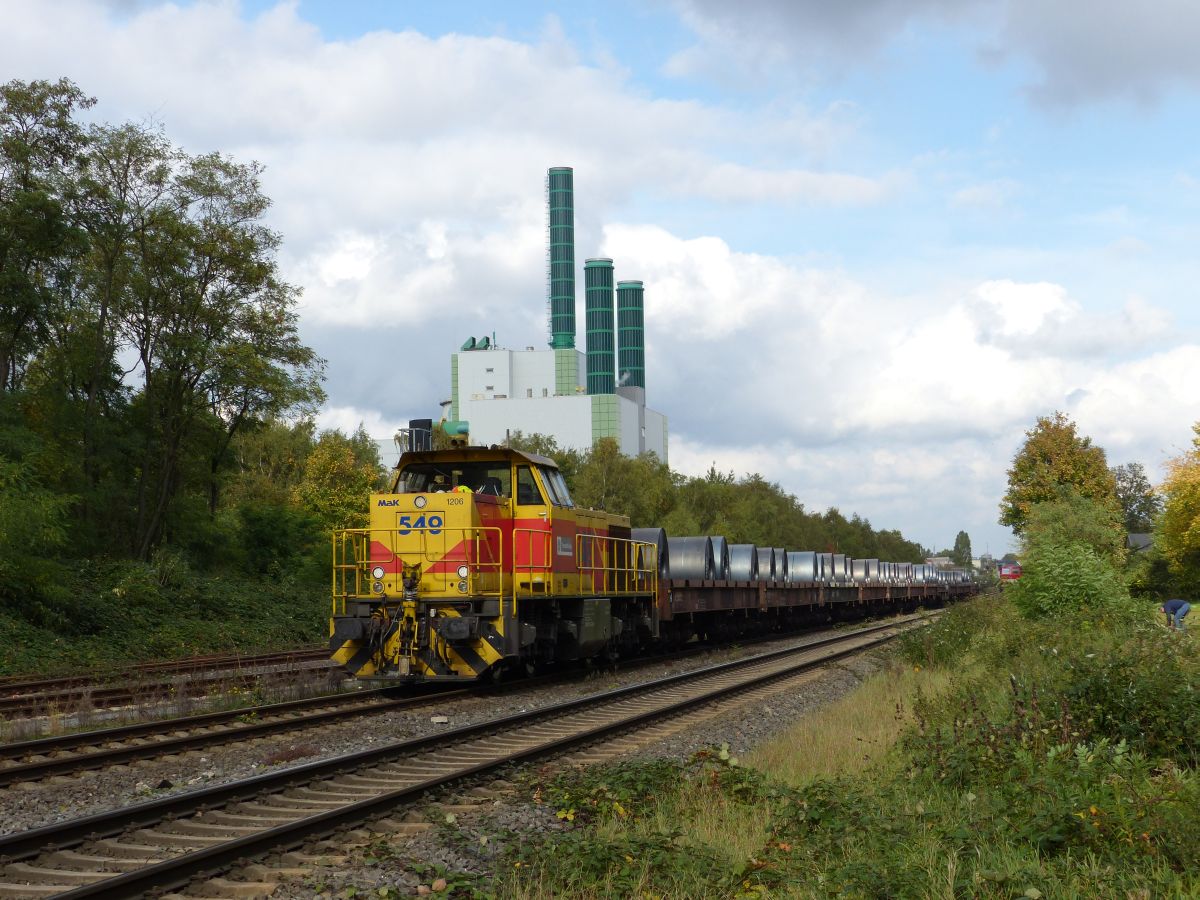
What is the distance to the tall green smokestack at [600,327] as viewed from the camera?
115312 millimetres

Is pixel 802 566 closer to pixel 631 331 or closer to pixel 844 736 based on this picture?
pixel 844 736

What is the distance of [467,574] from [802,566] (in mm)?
21563

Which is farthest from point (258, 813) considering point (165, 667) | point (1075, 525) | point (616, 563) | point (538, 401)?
point (538, 401)

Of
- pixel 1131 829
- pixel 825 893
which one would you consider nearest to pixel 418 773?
pixel 825 893

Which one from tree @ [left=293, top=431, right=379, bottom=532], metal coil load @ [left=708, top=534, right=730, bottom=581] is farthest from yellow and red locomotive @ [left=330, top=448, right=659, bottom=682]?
tree @ [left=293, top=431, right=379, bottom=532]

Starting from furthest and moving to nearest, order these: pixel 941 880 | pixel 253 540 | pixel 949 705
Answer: pixel 253 540
pixel 949 705
pixel 941 880

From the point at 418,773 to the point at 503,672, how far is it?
7924mm

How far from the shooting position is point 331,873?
6449 millimetres

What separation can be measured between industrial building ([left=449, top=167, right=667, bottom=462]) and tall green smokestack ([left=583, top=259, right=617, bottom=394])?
0.34 ft

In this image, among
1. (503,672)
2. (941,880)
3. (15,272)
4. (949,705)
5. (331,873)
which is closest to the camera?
(941,880)

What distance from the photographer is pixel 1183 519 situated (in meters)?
49.2

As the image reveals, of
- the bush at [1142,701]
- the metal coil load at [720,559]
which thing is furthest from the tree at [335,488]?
the bush at [1142,701]

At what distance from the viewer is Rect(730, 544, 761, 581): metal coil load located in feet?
91.8

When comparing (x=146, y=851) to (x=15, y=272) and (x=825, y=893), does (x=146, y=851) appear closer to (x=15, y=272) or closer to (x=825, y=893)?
(x=825, y=893)
